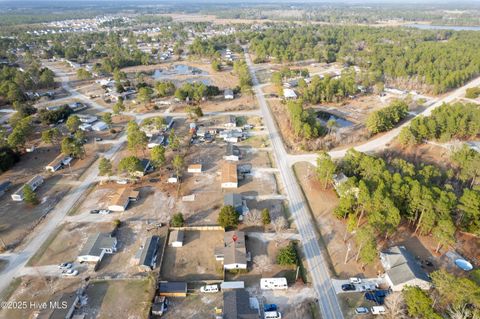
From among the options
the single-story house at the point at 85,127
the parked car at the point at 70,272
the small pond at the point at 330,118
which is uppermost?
the single-story house at the point at 85,127

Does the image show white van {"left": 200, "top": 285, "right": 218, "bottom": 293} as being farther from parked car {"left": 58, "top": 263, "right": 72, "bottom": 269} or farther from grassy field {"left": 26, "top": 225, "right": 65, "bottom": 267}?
grassy field {"left": 26, "top": 225, "right": 65, "bottom": 267}

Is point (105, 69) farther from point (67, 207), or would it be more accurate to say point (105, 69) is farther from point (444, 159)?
point (444, 159)

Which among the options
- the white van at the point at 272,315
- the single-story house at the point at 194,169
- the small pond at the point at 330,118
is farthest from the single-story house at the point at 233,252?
the small pond at the point at 330,118

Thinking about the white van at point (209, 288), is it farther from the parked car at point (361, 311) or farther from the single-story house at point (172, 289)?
the parked car at point (361, 311)

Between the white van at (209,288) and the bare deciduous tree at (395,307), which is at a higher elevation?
the bare deciduous tree at (395,307)

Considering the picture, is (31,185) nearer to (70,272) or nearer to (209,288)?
(70,272)

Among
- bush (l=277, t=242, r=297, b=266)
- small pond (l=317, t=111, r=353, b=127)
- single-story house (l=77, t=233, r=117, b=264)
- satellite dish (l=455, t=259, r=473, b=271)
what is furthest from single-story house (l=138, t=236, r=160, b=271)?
small pond (l=317, t=111, r=353, b=127)
